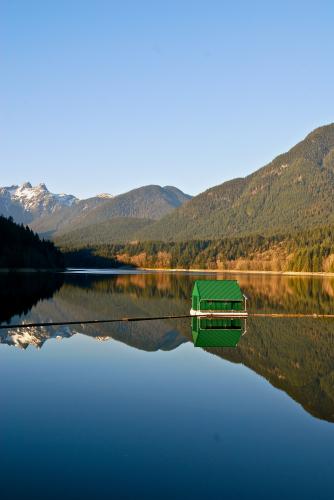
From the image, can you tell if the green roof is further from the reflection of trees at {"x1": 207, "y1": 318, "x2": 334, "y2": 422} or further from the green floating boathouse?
the reflection of trees at {"x1": 207, "y1": 318, "x2": 334, "y2": 422}

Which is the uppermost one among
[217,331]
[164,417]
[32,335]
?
[32,335]

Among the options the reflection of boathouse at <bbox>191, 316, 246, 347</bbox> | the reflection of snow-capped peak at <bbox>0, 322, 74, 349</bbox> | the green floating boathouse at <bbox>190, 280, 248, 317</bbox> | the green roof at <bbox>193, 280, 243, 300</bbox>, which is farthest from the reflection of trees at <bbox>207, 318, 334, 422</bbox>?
the reflection of snow-capped peak at <bbox>0, 322, 74, 349</bbox>

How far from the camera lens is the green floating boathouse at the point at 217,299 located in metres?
72.2

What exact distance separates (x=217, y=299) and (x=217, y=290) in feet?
4.04

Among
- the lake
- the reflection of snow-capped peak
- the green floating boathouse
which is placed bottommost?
the lake

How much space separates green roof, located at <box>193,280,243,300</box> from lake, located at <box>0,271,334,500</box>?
1719 cm

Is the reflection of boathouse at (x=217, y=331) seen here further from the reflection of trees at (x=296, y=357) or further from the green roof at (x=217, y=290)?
the green roof at (x=217, y=290)

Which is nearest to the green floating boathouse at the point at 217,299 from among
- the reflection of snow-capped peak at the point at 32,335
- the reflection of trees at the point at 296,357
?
the reflection of trees at the point at 296,357

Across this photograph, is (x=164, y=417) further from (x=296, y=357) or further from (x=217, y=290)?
(x=217, y=290)

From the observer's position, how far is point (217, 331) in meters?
59.6

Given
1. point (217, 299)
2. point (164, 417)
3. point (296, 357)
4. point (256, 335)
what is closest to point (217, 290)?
point (217, 299)

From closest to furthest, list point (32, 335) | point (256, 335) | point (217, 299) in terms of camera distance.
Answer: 1. point (32, 335)
2. point (256, 335)
3. point (217, 299)

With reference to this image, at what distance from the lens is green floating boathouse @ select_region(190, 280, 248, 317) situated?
72.2m

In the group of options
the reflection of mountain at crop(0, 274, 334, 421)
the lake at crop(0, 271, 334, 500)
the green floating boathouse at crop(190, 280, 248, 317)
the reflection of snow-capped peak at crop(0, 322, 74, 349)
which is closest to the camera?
the lake at crop(0, 271, 334, 500)
